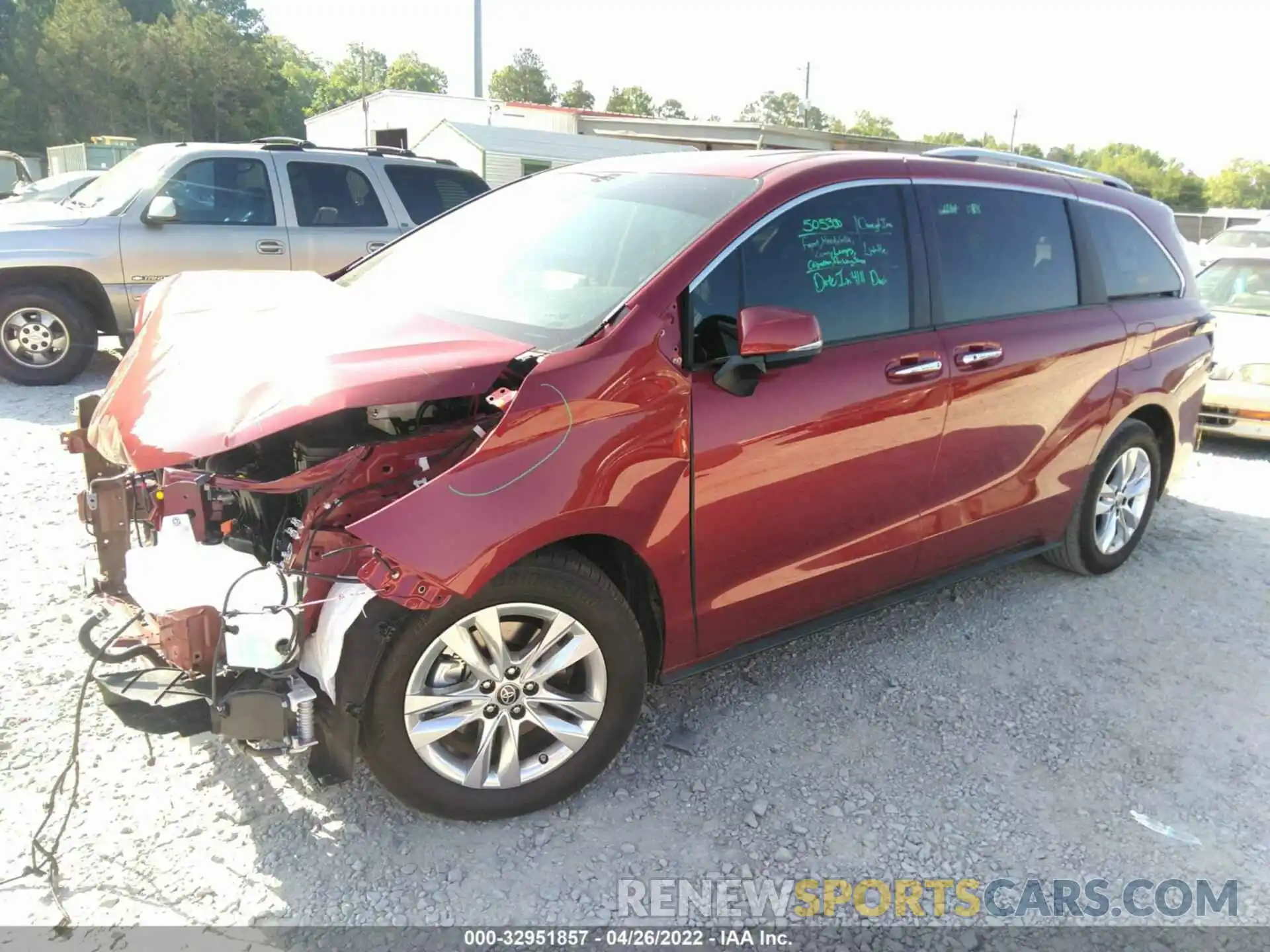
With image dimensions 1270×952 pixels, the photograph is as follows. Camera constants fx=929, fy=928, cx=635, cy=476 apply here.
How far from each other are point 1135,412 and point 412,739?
12.6ft

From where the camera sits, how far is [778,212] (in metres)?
3.07

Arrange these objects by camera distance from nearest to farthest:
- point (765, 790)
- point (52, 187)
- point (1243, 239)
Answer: point (765, 790) < point (1243, 239) < point (52, 187)

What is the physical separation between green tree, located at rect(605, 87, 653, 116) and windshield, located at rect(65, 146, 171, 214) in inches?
3549

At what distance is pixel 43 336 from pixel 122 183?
4.91 feet

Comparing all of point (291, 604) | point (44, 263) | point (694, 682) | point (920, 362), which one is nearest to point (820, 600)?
point (694, 682)

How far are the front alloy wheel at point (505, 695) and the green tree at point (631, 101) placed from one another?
9648cm

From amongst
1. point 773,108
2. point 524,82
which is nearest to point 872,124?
point 773,108

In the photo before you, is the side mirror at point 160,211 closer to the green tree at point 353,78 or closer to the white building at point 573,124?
the white building at point 573,124

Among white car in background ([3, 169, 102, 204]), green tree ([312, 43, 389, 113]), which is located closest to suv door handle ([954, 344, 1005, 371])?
white car in background ([3, 169, 102, 204])

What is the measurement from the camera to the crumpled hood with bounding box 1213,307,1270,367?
7.36 metres

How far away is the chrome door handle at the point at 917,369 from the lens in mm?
3322

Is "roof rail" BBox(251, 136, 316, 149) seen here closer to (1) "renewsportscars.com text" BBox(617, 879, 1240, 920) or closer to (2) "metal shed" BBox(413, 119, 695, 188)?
(1) "renewsportscars.com text" BBox(617, 879, 1240, 920)

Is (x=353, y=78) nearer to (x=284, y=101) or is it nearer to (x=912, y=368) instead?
(x=284, y=101)

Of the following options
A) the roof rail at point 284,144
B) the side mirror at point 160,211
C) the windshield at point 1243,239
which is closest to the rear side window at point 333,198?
the roof rail at point 284,144
